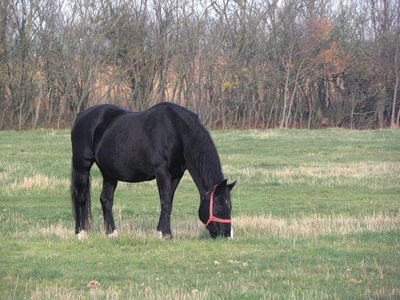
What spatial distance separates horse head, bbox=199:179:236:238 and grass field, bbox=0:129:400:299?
0.21 m

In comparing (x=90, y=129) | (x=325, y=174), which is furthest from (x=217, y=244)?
(x=325, y=174)

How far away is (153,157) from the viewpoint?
813cm

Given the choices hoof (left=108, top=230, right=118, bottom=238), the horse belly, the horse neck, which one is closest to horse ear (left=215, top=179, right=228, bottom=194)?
the horse neck

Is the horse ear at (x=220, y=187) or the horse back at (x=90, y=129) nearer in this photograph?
the horse ear at (x=220, y=187)

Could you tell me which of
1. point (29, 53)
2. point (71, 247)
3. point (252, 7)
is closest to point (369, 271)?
point (71, 247)

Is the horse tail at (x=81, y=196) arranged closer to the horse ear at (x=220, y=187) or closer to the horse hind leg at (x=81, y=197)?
the horse hind leg at (x=81, y=197)

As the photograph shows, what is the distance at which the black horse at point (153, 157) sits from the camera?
779cm

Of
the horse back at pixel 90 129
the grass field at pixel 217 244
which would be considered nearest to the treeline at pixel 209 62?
the grass field at pixel 217 244

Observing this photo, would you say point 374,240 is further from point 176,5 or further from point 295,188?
point 176,5

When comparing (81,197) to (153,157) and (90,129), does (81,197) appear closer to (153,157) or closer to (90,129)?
(90,129)

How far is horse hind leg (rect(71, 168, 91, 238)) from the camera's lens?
878 cm

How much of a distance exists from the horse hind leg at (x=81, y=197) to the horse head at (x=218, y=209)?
7.01ft

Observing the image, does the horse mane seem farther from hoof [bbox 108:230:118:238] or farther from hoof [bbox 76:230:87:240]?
hoof [bbox 76:230:87:240]

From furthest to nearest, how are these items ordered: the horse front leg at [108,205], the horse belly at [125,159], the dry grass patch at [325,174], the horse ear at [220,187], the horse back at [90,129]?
the dry grass patch at [325,174] < the horse back at [90,129] < the horse front leg at [108,205] < the horse belly at [125,159] < the horse ear at [220,187]
